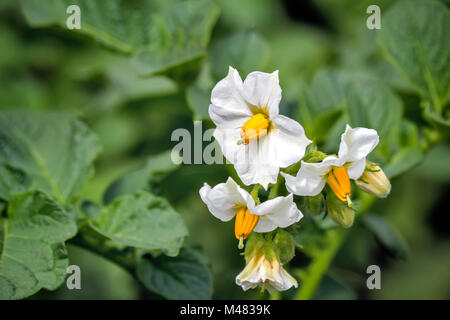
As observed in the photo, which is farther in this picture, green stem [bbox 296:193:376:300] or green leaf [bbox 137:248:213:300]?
green stem [bbox 296:193:376:300]

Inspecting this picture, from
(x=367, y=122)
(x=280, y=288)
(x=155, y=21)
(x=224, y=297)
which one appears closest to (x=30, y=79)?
(x=155, y=21)

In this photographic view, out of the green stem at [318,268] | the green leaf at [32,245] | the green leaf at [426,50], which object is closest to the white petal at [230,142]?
the green leaf at [32,245]

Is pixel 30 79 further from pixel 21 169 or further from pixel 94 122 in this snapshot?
pixel 21 169

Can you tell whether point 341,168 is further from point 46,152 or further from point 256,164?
point 46,152

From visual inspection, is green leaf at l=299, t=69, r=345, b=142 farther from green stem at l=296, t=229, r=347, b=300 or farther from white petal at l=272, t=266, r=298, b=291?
white petal at l=272, t=266, r=298, b=291

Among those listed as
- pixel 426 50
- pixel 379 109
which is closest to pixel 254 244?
pixel 379 109

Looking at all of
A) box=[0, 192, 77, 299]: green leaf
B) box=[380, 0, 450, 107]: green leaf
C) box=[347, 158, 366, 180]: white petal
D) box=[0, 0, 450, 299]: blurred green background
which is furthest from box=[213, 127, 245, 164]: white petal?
box=[0, 0, 450, 299]: blurred green background
